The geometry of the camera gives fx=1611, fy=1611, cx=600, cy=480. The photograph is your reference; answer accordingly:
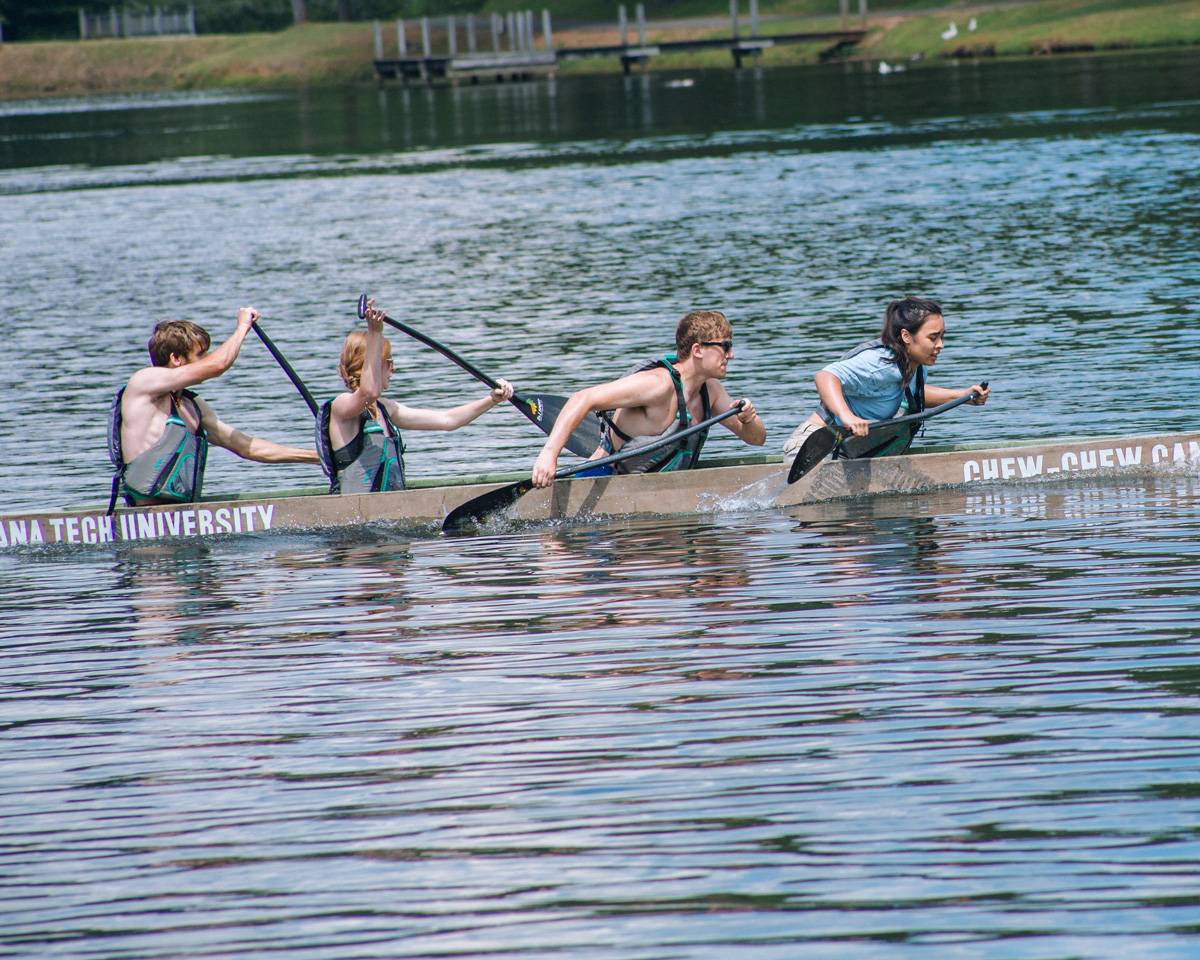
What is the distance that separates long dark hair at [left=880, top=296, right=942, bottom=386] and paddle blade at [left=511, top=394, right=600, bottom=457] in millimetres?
2196

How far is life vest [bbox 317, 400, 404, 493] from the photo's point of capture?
34.4 ft

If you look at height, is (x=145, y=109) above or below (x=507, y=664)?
above

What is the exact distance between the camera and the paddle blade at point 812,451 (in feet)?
33.4

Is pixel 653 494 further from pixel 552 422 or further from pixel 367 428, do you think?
pixel 367 428

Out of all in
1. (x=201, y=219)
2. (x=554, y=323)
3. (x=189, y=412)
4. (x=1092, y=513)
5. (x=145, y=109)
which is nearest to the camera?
(x=1092, y=513)

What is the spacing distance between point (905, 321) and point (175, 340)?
14.7 ft

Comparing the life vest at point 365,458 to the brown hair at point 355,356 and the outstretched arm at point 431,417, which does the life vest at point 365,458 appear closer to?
the outstretched arm at point 431,417

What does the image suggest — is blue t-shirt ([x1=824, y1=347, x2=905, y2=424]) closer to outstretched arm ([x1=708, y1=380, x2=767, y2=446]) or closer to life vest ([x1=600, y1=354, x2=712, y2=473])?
outstretched arm ([x1=708, y1=380, x2=767, y2=446])

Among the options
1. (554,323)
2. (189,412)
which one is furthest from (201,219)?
(189,412)

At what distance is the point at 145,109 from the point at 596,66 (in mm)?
21563

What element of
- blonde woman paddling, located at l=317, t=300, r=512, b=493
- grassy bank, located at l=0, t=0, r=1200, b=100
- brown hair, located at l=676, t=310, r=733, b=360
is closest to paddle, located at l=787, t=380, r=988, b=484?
brown hair, located at l=676, t=310, r=733, b=360

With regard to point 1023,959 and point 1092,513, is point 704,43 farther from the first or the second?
point 1023,959

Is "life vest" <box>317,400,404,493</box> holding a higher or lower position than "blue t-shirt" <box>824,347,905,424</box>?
lower

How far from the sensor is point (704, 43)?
70375 mm
